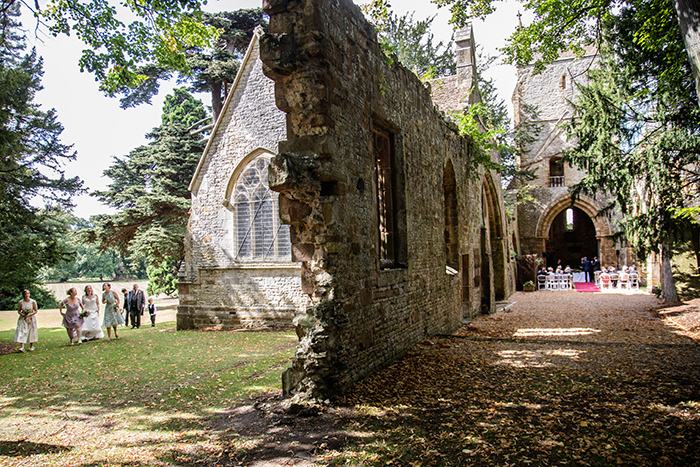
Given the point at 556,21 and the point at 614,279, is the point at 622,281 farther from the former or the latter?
the point at 556,21

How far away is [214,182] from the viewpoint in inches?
589

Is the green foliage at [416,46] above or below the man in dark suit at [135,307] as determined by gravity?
above

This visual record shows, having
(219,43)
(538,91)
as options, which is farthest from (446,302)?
(538,91)

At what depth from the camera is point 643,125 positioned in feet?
47.1

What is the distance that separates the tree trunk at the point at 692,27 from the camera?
4.55m

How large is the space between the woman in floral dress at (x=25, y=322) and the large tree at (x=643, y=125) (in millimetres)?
15313

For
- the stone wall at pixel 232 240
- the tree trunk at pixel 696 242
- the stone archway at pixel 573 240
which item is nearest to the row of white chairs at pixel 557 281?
the stone archway at pixel 573 240

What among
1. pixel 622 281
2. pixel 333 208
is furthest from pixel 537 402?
pixel 622 281

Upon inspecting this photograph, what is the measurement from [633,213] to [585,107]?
4516 millimetres

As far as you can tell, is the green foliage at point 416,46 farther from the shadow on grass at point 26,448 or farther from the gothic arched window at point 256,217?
the shadow on grass at point 26,448

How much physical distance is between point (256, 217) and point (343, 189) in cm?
901

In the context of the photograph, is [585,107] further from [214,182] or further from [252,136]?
[214,182]

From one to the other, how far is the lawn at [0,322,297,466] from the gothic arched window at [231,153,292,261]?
3293 mm

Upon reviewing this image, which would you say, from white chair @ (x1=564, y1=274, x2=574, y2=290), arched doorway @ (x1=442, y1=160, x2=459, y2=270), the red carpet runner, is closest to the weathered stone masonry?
arched doorway @ (x1=442, y1=160, x2=459, y2=270)
